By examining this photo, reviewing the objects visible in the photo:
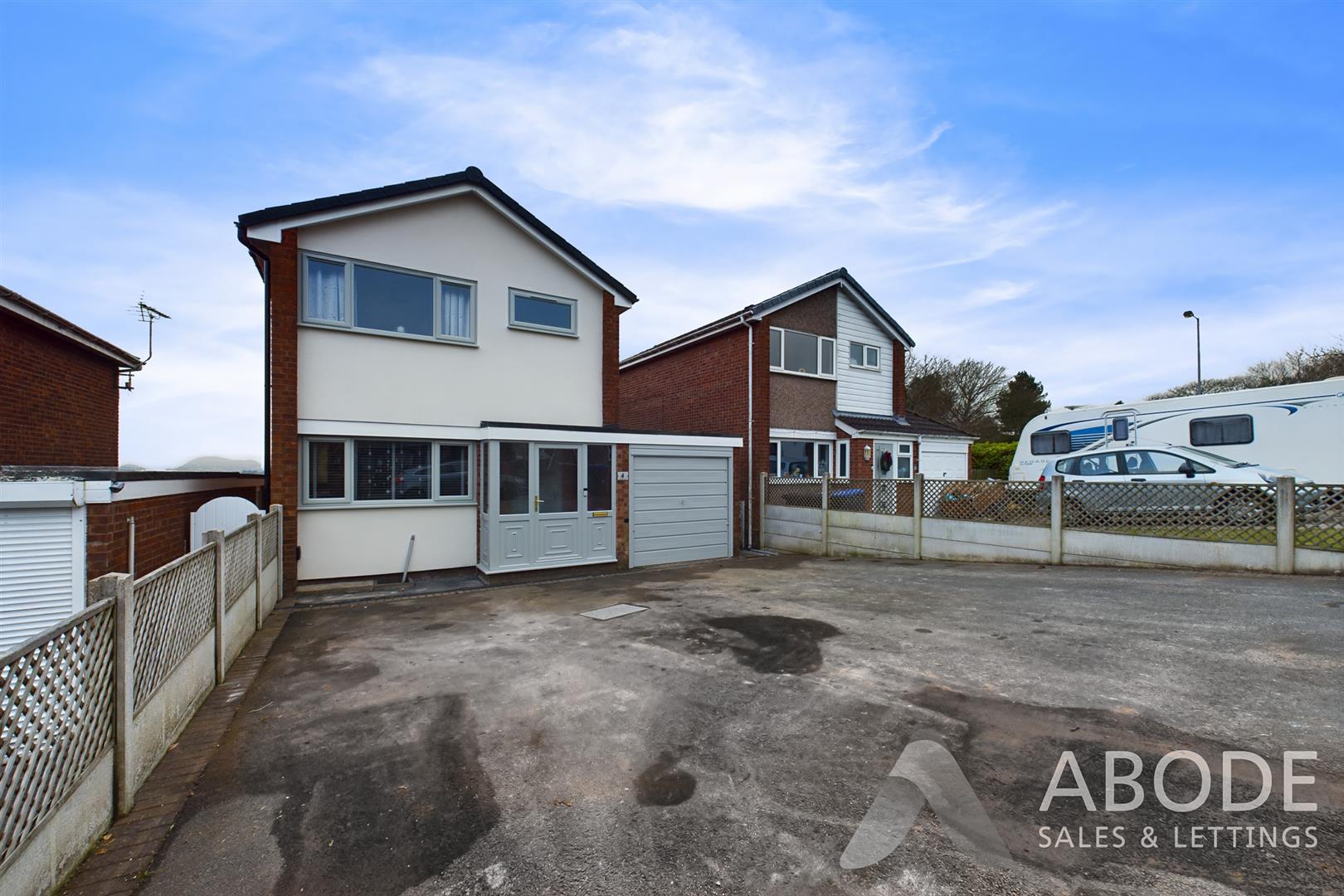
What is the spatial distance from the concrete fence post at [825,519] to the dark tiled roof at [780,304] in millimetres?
4672

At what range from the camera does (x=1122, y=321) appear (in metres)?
22.9

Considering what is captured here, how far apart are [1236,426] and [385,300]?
1837 cm

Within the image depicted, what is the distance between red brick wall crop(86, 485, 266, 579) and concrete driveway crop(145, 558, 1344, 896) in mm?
1805

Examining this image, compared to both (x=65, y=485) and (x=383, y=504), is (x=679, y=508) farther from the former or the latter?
(x=65, y=485)

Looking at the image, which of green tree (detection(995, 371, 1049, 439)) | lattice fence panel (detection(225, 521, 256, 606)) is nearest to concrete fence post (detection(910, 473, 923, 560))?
lattice fence panel (detection(225, 521, 256, 606))

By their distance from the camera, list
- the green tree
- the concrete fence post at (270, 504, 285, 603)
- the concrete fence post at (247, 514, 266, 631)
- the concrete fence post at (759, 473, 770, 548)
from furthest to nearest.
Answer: the green tree → the concrete fence post at (759, 473, 770, 548) → the concrete fence post at (270, 504, 285, 603) → the concrete fence post at (247, 514, 266, 631)

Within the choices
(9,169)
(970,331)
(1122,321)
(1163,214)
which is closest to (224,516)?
(9,169)

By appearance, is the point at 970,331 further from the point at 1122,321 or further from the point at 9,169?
the point at 9,169

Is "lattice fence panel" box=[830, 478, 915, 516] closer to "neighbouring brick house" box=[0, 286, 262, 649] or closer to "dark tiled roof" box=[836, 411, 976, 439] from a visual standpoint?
"dark tiled roof" box=[836, 411, 976, 439]

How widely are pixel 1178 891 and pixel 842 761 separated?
151cm

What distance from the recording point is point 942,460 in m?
17.4

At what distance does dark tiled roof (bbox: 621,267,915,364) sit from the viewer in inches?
559

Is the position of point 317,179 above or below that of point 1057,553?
above

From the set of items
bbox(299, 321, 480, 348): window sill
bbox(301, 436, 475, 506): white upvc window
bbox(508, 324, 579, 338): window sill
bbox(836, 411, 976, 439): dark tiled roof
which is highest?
bbox(508, 324, 579, 338): window sill
